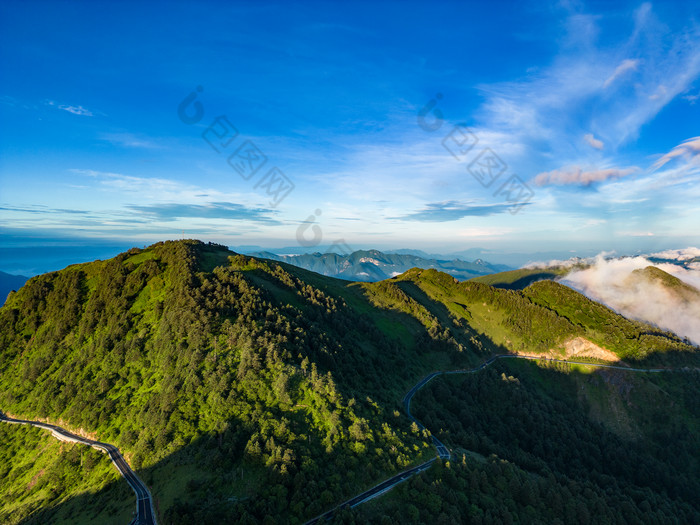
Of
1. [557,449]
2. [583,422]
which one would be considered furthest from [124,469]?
[583,422]

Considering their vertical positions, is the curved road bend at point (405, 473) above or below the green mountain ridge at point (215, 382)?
below

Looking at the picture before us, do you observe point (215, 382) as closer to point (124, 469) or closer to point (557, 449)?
point (124, 469)

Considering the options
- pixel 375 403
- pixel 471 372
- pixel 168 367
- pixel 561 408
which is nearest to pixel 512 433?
pixel 471 372

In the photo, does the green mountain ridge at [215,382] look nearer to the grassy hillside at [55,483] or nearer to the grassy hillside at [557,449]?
the grassy hillside at [55,483]

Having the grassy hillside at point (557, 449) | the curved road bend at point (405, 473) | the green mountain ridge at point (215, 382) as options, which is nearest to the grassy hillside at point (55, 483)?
the green mountain ridge at point (215, 382)

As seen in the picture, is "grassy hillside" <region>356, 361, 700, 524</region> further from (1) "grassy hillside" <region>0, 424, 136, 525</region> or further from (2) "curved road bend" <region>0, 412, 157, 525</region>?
(1) "grassy hillside" <region>0, 424, 136, 525</region>
